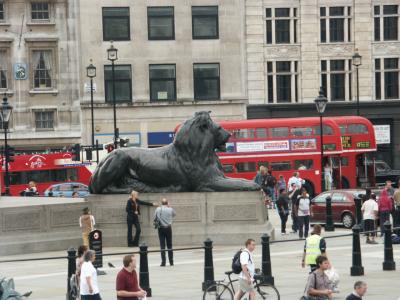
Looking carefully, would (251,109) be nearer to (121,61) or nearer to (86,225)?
(121,61)

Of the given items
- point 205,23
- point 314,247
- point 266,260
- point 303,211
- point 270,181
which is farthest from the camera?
point 205,23

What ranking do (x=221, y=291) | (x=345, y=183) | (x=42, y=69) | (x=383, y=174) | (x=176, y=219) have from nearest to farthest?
(x=221, y=291), (x=176, y=219), (x=345, y=183), (x=383, y=174), (x=42, y=69)

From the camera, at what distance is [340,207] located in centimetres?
4078

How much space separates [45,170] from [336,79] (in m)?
20.1

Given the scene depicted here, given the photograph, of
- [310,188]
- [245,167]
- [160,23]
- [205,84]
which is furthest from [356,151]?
[160,23]

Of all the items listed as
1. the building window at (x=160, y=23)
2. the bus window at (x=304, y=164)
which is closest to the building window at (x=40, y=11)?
the building window at (x=160, y=23)

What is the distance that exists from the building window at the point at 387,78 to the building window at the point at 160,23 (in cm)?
1292

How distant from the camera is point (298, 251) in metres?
32.4

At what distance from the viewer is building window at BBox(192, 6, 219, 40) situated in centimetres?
7131

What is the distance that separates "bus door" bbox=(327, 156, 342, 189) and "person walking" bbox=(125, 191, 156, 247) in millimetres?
26529

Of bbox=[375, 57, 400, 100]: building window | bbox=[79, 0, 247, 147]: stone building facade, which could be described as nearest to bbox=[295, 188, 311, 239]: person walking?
bbox=[79, 0, 247, 147]: stone building facade

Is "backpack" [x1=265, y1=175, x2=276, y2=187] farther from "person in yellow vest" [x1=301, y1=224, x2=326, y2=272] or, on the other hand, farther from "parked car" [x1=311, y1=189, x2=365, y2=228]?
"person in yellow vest" [x1=301, y1=224, x2=326, y2=272]

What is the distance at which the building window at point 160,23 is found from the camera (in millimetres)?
71000

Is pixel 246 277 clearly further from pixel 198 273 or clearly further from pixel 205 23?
pixel 205 23
